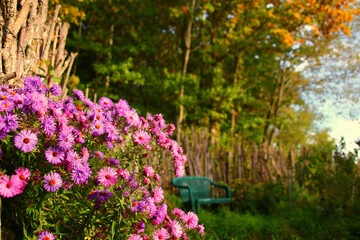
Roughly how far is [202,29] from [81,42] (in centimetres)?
436

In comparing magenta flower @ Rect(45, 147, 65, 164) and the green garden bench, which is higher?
magenta flower @ Rect(45, 147, 65, 164)

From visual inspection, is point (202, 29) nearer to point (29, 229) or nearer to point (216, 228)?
point (216, 228)

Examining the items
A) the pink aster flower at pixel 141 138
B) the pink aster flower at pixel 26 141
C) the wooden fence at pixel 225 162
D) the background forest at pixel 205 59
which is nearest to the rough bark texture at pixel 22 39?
the pink aster flower at pixel 26 141

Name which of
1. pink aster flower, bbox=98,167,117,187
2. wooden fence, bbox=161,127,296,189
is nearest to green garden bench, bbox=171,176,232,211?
wooden fence, bbox=161,127,296,189

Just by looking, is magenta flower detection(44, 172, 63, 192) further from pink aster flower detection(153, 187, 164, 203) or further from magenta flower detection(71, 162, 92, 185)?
pink aster flower detection(153, 187, 164, 203)

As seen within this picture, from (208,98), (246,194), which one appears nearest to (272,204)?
(246,194)

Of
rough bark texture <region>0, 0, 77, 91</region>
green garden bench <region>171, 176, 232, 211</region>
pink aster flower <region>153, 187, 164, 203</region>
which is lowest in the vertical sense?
green garden bench <region>171, 176, 232, 211</region>

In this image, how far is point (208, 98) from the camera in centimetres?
1011

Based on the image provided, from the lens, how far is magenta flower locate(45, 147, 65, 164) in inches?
62.1

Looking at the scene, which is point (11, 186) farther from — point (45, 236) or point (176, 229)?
point (176, 229)

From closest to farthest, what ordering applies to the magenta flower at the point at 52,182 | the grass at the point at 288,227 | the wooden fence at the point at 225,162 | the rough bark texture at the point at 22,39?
the magenta flower at the point at 52,182 → the rough bark texture at the point at 22,39 → the grass at the point at 288,227 → the wooden fence at the point at 225,162

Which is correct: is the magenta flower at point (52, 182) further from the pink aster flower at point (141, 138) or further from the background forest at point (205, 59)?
the background forest at point (205, 59)

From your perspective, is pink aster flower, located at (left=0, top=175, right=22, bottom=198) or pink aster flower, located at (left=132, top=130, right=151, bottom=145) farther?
pink aster flower, located at (left=132, top=130, right=151, bottom=145)

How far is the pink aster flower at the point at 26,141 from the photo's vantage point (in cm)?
153
